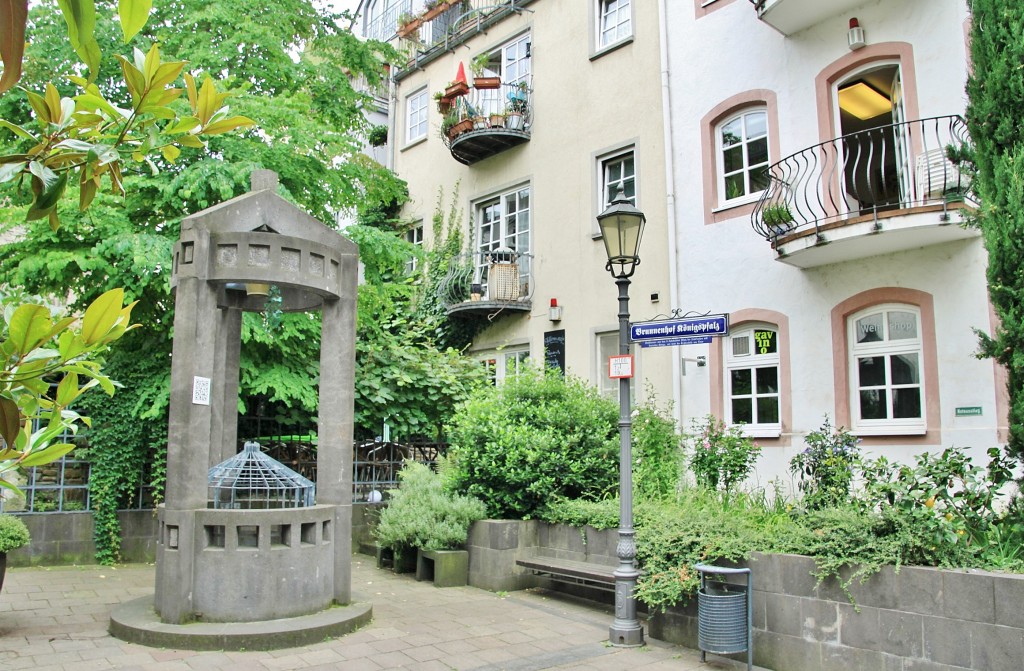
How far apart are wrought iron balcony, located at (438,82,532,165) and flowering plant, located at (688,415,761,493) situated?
7.92 metres

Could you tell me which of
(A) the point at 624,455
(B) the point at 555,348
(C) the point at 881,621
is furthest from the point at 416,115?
(C) the point at 881,621

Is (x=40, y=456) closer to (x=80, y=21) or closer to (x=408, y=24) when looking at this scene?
(x=80, y=21)

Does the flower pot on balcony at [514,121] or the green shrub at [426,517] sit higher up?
the flower pot on balcony at [514,121]

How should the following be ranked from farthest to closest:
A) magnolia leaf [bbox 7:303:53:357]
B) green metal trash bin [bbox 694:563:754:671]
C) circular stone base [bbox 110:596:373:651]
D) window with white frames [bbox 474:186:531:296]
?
1. window with white frames [bbox 474:186:531:296]
2. circular stone base [bbox 110:596:373:651]
3. green metal trash bin [bbox 694:563:754:671]
4. magnolia leaf [bbox 7:303:53:357]

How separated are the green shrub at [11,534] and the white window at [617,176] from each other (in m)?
10.1

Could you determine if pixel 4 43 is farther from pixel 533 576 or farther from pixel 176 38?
pixel 176 38

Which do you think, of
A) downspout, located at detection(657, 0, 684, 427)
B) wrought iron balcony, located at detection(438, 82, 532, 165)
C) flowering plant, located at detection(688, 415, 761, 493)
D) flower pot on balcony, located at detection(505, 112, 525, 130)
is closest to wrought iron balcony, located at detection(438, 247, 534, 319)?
wrought iron balcony, located at detection(438, 82, 532, 165)

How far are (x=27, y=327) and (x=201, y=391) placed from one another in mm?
6365

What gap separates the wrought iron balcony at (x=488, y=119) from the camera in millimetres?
16016

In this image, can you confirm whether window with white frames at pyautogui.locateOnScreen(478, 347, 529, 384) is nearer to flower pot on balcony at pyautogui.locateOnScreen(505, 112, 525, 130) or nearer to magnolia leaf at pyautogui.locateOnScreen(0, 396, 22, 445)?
flower pot on balcony at pyautogui.locateOnScreen(505, 112, 525, 130)

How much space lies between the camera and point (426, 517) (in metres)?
10.1

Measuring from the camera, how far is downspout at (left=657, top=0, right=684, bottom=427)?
41.3 feet

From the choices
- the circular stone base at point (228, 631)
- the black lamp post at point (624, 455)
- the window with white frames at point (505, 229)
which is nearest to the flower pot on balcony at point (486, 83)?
the window with white frames at point (505, 229)

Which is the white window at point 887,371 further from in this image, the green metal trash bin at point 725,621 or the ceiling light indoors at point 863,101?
the green metal trash bin at point 725,621
